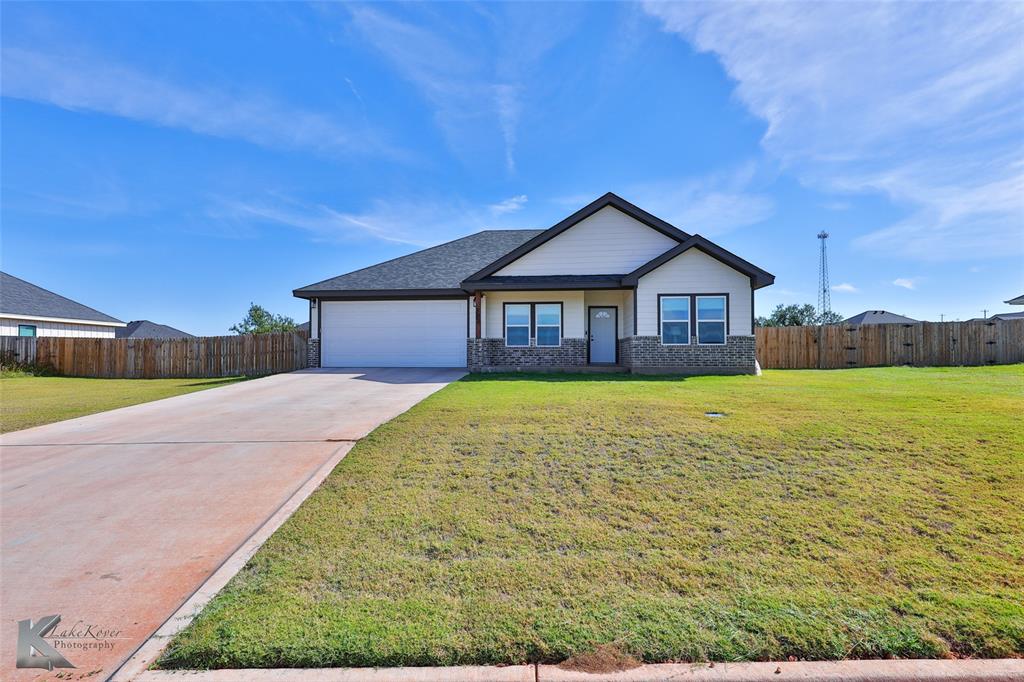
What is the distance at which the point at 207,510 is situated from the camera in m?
4.40

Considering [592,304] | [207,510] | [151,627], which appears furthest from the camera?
[592,304]

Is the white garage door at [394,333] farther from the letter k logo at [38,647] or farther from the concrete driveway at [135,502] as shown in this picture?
the letter k logo at [38,647]

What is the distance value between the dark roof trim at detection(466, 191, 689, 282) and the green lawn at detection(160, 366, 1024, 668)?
9.49m

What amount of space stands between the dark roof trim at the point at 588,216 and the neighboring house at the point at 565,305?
0.04 metres

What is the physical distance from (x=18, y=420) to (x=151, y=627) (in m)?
9.43

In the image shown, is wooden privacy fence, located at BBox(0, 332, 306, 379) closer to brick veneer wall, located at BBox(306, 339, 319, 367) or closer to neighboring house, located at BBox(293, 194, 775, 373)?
brick veneer wall, located at BBox(306, 339, 319, 367)

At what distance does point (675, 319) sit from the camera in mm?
14516

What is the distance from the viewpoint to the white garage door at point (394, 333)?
17016mm

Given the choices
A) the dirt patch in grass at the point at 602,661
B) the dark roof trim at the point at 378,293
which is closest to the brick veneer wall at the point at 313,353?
the dark roof trim at the point at 378,293

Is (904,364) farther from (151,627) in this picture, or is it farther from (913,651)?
(151,627)

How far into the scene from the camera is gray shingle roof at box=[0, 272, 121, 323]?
2152 centimetres

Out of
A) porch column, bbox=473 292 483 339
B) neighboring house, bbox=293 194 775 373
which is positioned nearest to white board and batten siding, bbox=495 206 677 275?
neighboring house, bbox=293 194 775 373

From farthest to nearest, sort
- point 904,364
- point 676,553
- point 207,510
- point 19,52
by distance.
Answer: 1. point 904,364
2. point 19,52
3. point 207,510
4. point 676,553

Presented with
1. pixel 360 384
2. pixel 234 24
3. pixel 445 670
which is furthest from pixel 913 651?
pixel 234 24
